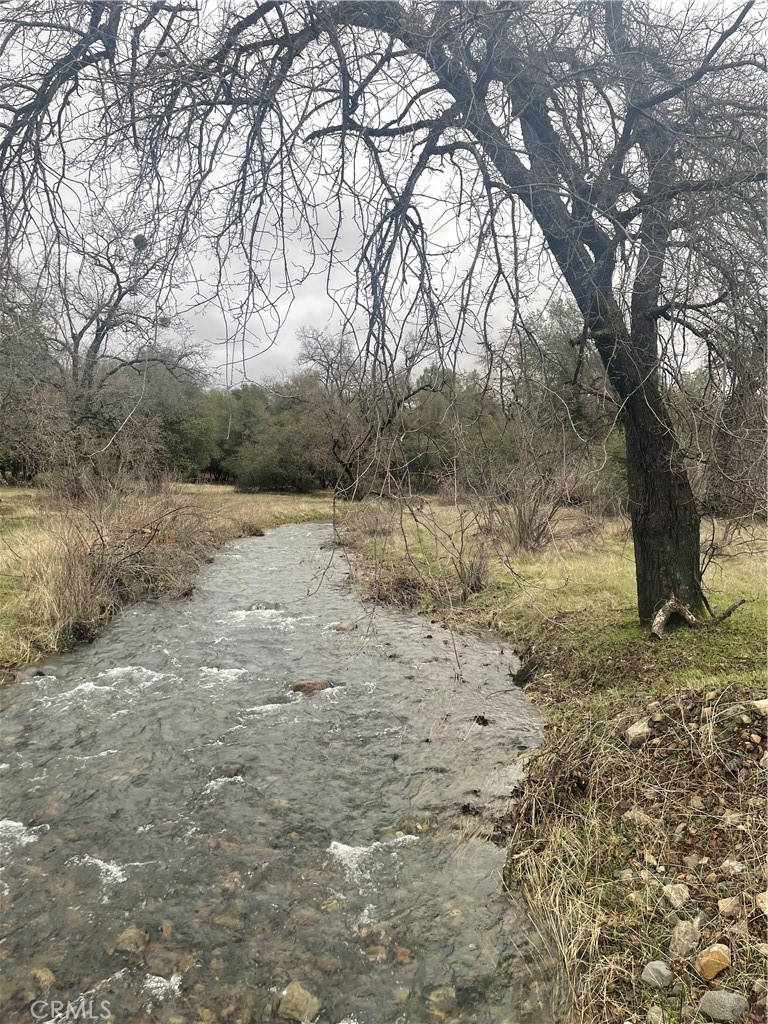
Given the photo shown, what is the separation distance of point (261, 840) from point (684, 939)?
2.43 meters

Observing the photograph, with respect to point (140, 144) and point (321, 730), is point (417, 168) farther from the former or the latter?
point (321, 730)

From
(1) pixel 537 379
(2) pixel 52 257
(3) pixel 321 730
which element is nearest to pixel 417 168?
(1) pixel 537 379

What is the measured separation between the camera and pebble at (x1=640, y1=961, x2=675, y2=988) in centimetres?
248

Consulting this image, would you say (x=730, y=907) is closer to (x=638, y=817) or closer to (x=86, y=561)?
(x=638, y=817)

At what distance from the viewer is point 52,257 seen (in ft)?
8.57

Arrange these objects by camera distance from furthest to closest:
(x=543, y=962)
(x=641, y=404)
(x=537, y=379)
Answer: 1. (x=641, y=404)
2. (x=537, y=379)
3. (x=543, y=962)

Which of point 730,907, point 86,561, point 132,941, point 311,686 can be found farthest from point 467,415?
point 86,561


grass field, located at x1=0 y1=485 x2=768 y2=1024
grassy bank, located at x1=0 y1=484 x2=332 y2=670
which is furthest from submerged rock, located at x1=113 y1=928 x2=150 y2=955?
grassy bank, located at x1=0 y1=484 x2=332 y2=670

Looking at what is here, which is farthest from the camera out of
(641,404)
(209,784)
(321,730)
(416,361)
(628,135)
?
(641,404)

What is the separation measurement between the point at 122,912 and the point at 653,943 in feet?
8.64

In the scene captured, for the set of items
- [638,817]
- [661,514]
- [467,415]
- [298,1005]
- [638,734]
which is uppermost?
[467,415]

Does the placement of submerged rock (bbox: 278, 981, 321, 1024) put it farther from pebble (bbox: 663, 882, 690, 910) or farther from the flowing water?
pebble (bbox: 663, 882, 690, 910)

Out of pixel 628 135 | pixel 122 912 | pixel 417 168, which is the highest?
pixel 628 135

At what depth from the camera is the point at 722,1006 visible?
2260mm
